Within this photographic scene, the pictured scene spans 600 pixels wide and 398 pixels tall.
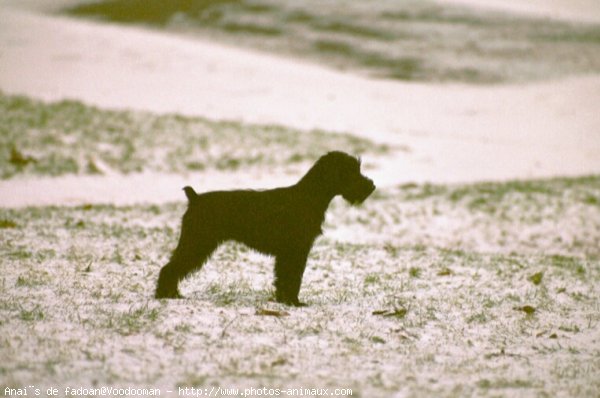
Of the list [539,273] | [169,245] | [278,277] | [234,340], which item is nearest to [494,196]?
[539,273]


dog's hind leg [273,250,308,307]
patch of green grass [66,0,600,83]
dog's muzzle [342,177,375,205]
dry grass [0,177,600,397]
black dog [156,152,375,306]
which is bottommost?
dry grass [0,177,600,397]

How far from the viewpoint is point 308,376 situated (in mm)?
5281

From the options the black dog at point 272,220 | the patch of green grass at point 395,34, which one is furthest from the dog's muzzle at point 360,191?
the patch of green grass at point 395,34

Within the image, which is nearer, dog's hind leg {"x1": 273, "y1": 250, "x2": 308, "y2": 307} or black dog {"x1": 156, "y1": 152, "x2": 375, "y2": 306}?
black dog {"x1": 156, "y1": 152, "x2": 375, "y2": 306}

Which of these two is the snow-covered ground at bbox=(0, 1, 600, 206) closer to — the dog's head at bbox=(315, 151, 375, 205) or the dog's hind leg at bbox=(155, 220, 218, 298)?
the dog's head at bbox=(315, 151, 375, 205)

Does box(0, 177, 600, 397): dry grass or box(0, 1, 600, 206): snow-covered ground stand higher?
box(0, 1, 600, 206): snow-covered ground

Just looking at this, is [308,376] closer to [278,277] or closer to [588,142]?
[278,277]

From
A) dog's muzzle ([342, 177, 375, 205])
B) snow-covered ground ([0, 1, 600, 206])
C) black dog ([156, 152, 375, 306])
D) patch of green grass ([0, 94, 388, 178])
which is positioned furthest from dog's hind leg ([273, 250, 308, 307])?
snow-covered ground ([0, 1, 600, 206])

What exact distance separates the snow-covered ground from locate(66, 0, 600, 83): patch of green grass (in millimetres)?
1577

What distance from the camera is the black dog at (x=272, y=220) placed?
6609 mm

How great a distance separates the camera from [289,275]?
22.8ft

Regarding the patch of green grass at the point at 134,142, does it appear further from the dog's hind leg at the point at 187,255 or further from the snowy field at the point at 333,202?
the dog's hind leg at the point at 187,255

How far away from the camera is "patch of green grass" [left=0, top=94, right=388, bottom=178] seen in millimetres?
17484

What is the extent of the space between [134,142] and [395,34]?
73.3 ft
